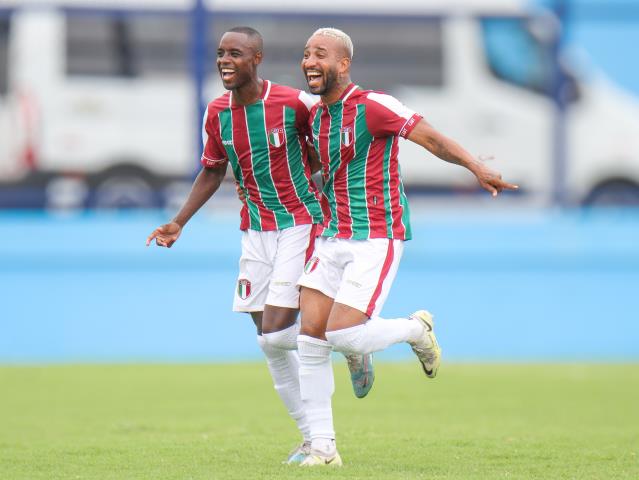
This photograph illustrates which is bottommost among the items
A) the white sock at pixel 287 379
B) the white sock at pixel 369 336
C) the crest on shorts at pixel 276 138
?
the white sock at pixel 287 379

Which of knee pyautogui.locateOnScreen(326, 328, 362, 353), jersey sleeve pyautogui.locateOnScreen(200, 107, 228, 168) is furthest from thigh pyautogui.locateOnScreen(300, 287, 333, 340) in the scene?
jersey sleeve pyautogui.locateOnScreen(200, 107, 228, 168)

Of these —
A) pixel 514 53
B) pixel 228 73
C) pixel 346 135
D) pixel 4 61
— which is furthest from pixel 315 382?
pixel 4 61

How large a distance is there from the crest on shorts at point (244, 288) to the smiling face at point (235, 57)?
1.02m

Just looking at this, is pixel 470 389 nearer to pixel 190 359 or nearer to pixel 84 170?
pixel 190 359

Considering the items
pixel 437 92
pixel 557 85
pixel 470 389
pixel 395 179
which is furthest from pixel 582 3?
pixel 395 179

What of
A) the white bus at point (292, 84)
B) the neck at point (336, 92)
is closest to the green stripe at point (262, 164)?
the neck at point (336, 92)

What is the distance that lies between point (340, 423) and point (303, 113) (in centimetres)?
265

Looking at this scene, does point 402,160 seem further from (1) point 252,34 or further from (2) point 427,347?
(1) point 252,34

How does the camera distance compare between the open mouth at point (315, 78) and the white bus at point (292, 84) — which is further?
the white bus at point (292, 84)

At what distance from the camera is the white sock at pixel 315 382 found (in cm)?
664

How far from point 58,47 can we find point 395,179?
11.5 m

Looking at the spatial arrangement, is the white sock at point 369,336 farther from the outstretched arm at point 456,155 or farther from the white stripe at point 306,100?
the white stripe at point 306,100

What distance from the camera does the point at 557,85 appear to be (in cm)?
1413

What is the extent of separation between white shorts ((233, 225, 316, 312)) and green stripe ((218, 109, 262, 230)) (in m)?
0.06
